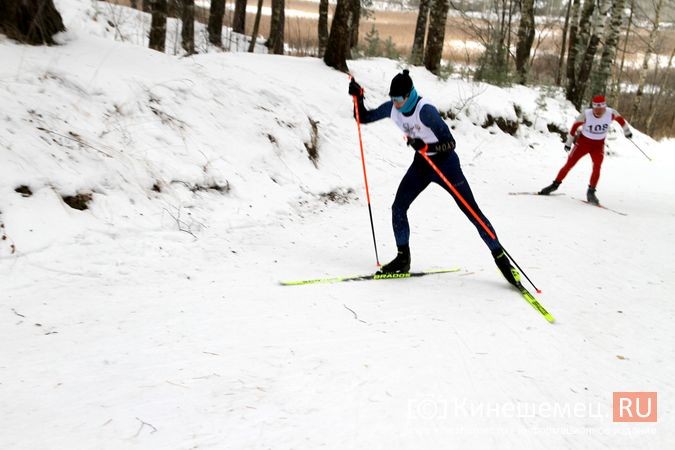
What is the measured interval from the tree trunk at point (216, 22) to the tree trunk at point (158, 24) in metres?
7.82

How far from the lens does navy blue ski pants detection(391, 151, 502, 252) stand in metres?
4.52

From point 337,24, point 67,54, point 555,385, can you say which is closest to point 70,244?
point 67,54

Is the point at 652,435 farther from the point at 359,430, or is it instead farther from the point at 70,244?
the point at 70,244

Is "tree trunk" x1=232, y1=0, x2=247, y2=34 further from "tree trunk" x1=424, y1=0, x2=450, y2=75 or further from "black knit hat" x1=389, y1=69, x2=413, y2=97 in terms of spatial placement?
"black knit hat" x1=389, y1=69, x2=413, y2=97

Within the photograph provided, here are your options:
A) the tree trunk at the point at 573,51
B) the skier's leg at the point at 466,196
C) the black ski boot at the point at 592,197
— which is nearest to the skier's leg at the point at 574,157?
the black ski boot at the point at 592,197

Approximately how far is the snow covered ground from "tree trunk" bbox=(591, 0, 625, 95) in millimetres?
12205

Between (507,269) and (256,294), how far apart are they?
2.44 metres

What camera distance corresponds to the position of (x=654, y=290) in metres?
4.64

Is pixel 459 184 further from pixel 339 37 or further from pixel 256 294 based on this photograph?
pixel 339 37

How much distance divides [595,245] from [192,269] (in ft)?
17.0

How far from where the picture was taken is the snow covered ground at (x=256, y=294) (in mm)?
2422

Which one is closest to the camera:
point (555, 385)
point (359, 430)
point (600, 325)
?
point (359, 430)

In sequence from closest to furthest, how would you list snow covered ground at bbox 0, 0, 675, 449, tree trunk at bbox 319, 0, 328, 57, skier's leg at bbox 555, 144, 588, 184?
1. snow covered ground at bbox 0, 0, 675, 449
2. skier's leg at bbox 555, 144, 588, 184
3. tree trunk at bbox 319, 0, 328, 57

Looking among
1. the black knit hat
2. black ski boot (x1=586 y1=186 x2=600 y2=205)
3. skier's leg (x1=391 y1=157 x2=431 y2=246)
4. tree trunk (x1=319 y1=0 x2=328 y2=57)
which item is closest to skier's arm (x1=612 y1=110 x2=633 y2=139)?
black ski boot (x1=586 y1=186 x2=600 y2=205)
